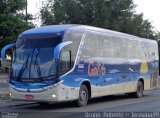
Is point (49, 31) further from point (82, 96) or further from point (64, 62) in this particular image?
point (82, 96)

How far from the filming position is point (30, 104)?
2116 cm

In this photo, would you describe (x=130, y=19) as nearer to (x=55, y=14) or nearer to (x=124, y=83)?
(x=55, y=14)

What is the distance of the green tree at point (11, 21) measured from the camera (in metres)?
47.0

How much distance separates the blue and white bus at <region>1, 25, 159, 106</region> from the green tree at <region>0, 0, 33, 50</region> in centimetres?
2533

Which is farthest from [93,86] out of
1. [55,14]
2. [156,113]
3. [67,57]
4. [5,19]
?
[55,14]

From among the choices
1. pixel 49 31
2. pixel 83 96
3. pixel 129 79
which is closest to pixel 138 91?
pixel 129 79

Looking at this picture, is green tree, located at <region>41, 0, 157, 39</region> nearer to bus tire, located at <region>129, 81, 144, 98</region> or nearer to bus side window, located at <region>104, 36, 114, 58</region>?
bus tire, located at <region>129, 81, 144, 98</region>

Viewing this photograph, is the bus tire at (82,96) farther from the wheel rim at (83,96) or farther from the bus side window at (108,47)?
the bus side window at (108,47)

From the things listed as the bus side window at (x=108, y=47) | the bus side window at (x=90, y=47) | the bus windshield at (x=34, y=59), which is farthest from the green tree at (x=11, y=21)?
the bus windshield at (x=34, y=59)

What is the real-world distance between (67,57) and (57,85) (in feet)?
4.27

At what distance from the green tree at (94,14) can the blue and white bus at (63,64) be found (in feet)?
101

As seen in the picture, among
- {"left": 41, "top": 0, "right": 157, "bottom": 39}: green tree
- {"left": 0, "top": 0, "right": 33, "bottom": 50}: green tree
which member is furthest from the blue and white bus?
{"left": 41, "top": 0, "right": 157, "bottom": 39}: green tree

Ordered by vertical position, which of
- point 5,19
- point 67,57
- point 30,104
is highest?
point 5,19

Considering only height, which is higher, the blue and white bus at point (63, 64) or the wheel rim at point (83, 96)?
the blue and white bus at point (63, 64)
